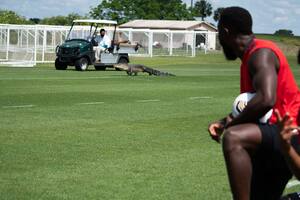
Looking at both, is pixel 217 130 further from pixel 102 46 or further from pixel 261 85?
pixel 102 46

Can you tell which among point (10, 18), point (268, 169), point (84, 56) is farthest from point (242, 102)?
point (10, 18)

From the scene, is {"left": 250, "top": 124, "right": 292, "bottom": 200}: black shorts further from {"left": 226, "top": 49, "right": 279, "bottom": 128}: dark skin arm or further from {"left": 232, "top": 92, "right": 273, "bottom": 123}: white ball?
{"left": 232, "top": 92, "right": 273, "bottom": 123}: white ball

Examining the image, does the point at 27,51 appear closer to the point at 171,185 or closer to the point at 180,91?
the point at 180,91

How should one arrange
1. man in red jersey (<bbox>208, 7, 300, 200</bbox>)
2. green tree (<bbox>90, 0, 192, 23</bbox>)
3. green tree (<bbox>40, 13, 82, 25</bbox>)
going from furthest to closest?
1. green tree (<bbox>90, 0, 192, 23</bbox>)
2. green tree (<bbox>40, 13, 82, 25</bbox>)
3. man in red jersey (<bbox>208, 7, 300, 200</bbox>)

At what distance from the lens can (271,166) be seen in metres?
5.45

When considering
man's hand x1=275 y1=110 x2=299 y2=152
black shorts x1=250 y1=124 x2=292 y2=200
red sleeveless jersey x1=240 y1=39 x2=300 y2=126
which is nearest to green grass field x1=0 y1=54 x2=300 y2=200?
black shorts x1=250 y1=124 x2=292 y2=200

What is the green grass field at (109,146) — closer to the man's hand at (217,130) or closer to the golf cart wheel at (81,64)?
the man's hand at (217,130)

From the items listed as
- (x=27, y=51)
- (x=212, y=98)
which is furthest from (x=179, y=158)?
(x=27, y=51)

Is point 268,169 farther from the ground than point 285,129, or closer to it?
closer to it

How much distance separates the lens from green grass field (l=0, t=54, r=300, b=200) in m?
8.38

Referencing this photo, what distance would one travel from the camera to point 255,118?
17.5ft

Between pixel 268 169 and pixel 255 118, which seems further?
pixel 268 169

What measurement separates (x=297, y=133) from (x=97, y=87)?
1937cm

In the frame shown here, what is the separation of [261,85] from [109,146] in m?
6.38
